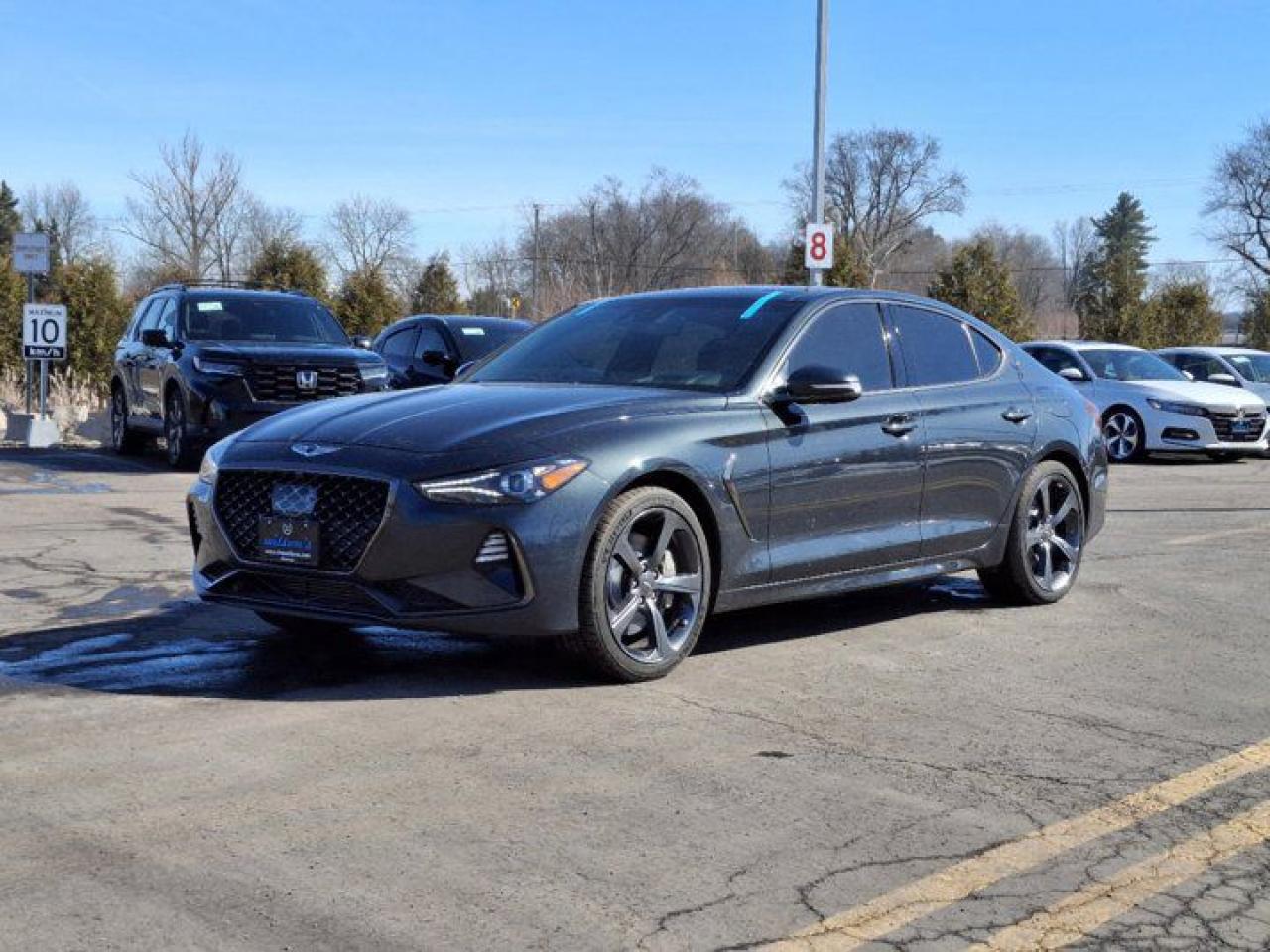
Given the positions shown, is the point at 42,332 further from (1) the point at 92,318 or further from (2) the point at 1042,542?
(2) the point at 1042,542

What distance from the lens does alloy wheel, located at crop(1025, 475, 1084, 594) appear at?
7883 millimetres

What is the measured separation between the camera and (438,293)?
41.2 meters

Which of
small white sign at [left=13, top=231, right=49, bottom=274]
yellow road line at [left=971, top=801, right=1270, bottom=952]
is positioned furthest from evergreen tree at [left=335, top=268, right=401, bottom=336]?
yellow road line at [left=971, top=801, right=1270, bottom=952]

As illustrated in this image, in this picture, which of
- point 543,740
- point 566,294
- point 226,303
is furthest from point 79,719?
point 566,294

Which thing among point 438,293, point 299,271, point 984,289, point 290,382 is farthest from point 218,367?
point 438,293

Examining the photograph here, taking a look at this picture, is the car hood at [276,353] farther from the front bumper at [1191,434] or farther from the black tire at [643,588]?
the front bumper at [1191,434]

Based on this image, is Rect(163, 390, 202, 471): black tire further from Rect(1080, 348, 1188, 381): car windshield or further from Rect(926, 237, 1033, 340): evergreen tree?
Rect(926, 237, 1033, 340): evergreen tree

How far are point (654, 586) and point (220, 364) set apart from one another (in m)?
9.56

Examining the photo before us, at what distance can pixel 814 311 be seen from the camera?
6934mm

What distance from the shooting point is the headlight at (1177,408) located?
1952 cm

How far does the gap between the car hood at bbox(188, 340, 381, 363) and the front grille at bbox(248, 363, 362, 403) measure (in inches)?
2.9

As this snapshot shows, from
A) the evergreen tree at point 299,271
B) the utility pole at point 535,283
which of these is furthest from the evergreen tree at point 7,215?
the evergreen tree at point 299,271

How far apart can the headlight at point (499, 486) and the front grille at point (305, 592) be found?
45cm

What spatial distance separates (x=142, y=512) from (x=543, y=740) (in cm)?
693
